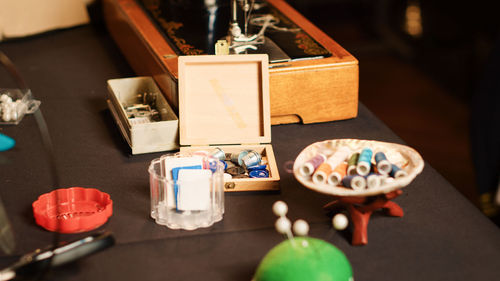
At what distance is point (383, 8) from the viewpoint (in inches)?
163

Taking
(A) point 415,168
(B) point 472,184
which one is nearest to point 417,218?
(A) point 415,168

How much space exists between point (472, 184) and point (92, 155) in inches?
81.1

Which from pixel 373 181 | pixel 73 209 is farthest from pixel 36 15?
pixel 373 181

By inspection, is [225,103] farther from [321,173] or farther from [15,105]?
[15,105]

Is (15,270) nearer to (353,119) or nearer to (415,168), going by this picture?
(415,168)

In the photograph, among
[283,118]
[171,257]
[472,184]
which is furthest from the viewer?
[472,184]

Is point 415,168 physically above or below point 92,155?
above

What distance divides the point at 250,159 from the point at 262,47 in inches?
17.6

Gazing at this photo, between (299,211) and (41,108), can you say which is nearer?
(299,211)

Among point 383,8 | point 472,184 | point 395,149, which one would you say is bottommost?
point 472,184

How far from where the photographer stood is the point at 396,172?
3.49 ft

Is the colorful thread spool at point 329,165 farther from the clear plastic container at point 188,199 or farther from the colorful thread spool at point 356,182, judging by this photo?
the clear plastic container at point 188,199

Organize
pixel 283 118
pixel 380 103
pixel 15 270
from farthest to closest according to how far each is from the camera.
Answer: pixel 380 103 → pixel 283 118 → pixel 15 270

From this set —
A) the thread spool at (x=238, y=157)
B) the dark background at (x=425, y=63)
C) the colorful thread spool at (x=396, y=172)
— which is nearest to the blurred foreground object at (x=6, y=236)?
the thread spool at (x=238, y=157)
